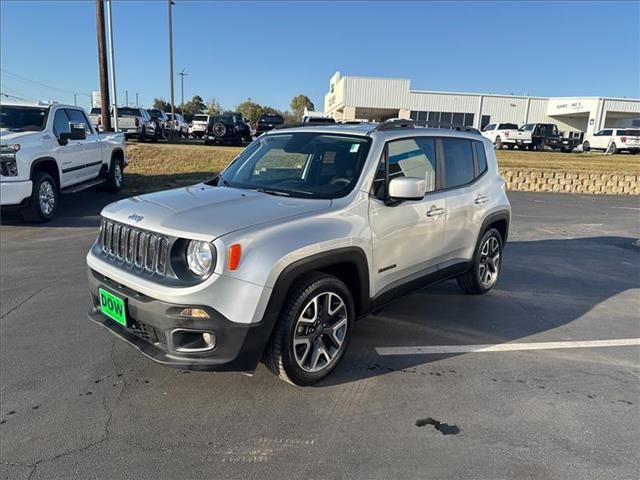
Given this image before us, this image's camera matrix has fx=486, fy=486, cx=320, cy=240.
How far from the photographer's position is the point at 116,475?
2541 mm

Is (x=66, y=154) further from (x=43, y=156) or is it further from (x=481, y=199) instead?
(x=481, y=199)

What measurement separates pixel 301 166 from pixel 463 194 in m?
1.71

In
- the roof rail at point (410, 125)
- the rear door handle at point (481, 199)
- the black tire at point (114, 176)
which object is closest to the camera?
the roof rail at point (410, 125)

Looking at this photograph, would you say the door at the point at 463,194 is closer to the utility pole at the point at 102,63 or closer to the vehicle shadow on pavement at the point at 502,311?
the vehicle shadow on pavement at the point at 502,311

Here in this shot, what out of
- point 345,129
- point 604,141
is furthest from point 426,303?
point 604,141

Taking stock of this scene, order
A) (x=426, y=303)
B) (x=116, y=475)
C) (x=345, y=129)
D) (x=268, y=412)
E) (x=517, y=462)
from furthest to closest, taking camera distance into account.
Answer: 1. (x=426, y=303)
2. (x=345, y=129)
3. (x=268, y=412)
4. (x=517, y=462)
5. (x=116, y=475)

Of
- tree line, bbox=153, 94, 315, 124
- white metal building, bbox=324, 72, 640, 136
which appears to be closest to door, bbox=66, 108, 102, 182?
white metal building, bbox=324, 72, 640, 136

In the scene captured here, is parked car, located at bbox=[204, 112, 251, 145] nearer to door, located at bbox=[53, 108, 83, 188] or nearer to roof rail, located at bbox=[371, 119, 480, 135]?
door, located at bbox=[53, 108, 83, 188]

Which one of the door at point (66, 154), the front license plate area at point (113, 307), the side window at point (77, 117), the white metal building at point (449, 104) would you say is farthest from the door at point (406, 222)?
the white metal building at point (449, 104)

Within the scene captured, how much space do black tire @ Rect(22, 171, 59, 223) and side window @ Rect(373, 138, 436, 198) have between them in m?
6.85

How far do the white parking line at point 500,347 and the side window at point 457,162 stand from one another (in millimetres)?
1501

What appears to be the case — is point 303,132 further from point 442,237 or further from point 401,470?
point 401,470

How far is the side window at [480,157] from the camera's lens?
5.22 metres

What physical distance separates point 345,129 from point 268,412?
237cm
